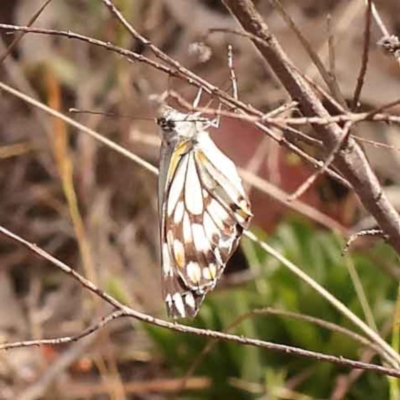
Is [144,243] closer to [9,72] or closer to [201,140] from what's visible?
[9,72]

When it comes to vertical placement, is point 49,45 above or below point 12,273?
above

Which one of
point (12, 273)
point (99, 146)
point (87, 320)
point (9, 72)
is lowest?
point (87, 320)

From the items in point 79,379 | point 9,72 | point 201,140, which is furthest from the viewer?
point 9,72

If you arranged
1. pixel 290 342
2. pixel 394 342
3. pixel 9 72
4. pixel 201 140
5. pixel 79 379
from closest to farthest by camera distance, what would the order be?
pixel 201 140 → pixel 394 342 → pixel 290 342 → pixel 79 379 → pixel 9 72

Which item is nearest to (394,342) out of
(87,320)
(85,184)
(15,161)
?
(87,320)

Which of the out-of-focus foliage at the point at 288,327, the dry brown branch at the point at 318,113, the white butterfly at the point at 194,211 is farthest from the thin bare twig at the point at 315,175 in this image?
the out-of-focus foliage at the point at 288,327

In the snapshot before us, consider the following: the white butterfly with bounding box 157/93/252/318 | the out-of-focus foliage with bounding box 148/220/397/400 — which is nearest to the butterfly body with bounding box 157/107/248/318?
the white butterfly with bounding box 157/93/252/318

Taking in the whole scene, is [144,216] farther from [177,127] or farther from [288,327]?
[177,127]
